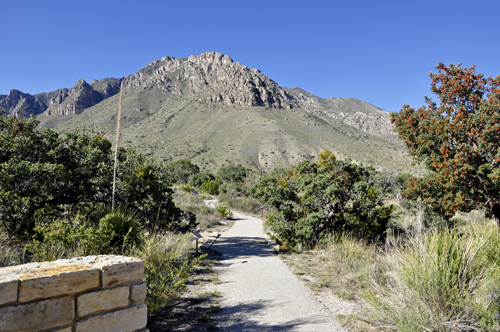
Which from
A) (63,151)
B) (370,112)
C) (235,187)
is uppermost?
(370,112)

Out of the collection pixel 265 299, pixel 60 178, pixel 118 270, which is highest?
pixel 60 178

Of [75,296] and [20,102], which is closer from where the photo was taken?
[75,296]

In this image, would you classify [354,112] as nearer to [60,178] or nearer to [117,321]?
[60,178]

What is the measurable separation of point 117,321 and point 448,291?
4.04m

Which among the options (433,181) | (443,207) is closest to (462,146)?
(433,181)

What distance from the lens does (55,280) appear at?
7.19 feet

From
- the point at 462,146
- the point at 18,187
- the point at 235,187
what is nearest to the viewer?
the point at 18,187

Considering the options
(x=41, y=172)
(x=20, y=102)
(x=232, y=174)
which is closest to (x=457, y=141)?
(x=41, y=172)

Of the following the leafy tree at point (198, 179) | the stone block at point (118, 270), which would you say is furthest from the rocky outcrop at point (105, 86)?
the stone block at point (118, 270)

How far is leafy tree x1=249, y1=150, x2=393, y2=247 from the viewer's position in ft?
32.7

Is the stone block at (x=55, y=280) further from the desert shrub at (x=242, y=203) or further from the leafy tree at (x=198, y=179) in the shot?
the leafy tree at (x=198, y=179)

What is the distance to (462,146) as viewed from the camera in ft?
23.4

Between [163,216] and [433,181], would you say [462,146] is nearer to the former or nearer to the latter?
[433,181]

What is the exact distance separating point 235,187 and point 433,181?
27.3 meters
